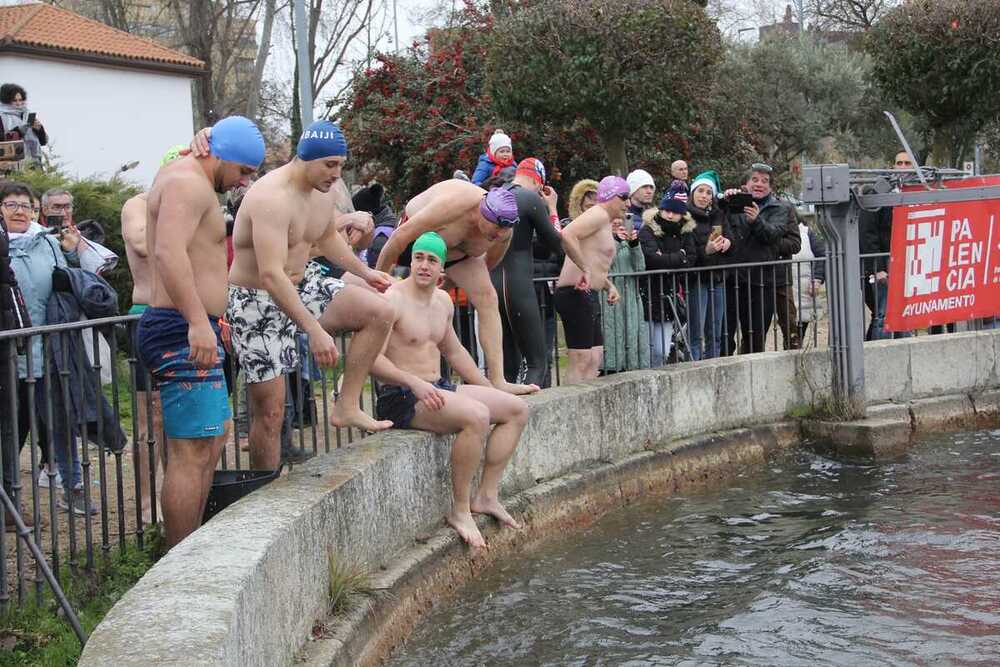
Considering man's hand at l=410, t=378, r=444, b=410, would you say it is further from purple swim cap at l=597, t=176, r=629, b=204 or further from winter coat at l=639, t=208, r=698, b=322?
winter coat at l=639, t=208, r=698, b=322

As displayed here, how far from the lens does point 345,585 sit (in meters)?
5.03

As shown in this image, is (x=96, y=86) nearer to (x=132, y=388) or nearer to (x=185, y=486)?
(x=132, y=388)

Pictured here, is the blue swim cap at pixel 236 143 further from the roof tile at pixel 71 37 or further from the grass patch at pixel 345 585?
the roof tile at pixel 71 37

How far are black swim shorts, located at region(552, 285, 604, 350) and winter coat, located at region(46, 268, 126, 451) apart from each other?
2946mm

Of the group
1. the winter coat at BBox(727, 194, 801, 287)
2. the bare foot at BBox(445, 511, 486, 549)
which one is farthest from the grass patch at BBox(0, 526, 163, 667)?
the winter coat at BBox(727, 194, 801, 287)

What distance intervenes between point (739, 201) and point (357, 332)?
17.3ft

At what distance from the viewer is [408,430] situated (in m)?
6.18

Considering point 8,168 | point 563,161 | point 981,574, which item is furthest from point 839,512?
point 563,161

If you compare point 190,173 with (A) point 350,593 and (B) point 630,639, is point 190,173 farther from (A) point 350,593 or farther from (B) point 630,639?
(B) point 630,639

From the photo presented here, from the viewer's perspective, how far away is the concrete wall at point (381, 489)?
3535 millimetres

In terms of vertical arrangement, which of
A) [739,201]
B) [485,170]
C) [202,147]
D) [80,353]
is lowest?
[80,353]

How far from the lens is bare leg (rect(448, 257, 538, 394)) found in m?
7.20

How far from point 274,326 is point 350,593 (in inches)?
53.5

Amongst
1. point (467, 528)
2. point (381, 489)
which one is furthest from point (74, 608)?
point (467, 528)
